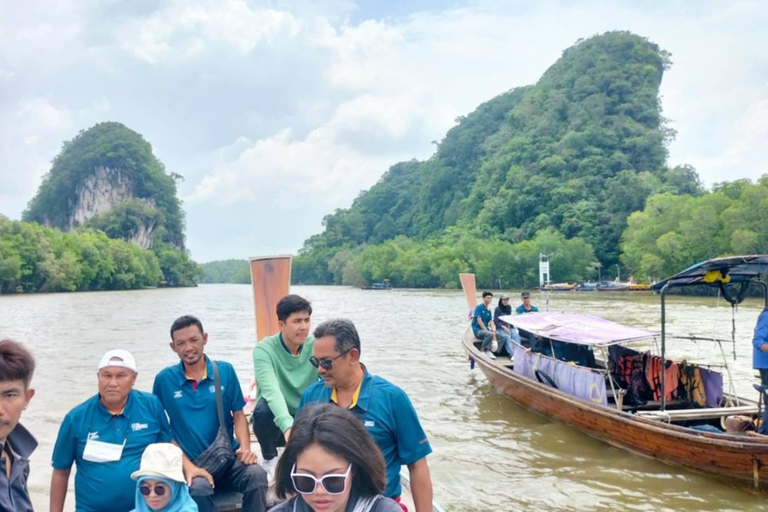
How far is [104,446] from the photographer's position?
115 inches

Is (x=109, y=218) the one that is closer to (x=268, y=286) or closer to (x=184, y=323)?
(x=268, y=286)

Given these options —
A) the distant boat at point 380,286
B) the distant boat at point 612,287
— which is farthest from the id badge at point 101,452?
the distant boat at point 380,286

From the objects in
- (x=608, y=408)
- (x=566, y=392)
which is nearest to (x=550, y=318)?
(x=566, y=392)

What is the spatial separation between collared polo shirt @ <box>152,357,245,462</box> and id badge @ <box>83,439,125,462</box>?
450 millimetres

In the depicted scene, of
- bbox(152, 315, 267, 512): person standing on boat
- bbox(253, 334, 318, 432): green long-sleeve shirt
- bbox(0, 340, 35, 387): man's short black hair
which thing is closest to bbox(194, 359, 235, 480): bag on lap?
bbox(152, 315, 267, 512): person standing on boat

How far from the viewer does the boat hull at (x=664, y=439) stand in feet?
19.4

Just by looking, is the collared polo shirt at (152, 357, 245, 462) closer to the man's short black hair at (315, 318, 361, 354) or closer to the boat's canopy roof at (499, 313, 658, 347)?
the man's short black hair at (315, 318, 361, 354)

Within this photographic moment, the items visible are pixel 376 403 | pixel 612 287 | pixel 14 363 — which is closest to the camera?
pixel 14 363

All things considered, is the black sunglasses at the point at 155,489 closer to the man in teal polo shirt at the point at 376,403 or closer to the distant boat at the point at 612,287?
the man in teal polo shirt at the point at 376,403

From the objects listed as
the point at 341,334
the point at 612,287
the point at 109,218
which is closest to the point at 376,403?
the point at 341,334

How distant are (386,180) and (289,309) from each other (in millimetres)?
123762

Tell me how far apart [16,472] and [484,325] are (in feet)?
36.0

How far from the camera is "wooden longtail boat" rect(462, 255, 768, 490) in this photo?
6031 millimetres

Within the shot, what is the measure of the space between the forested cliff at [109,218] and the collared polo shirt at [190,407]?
58.3 m
